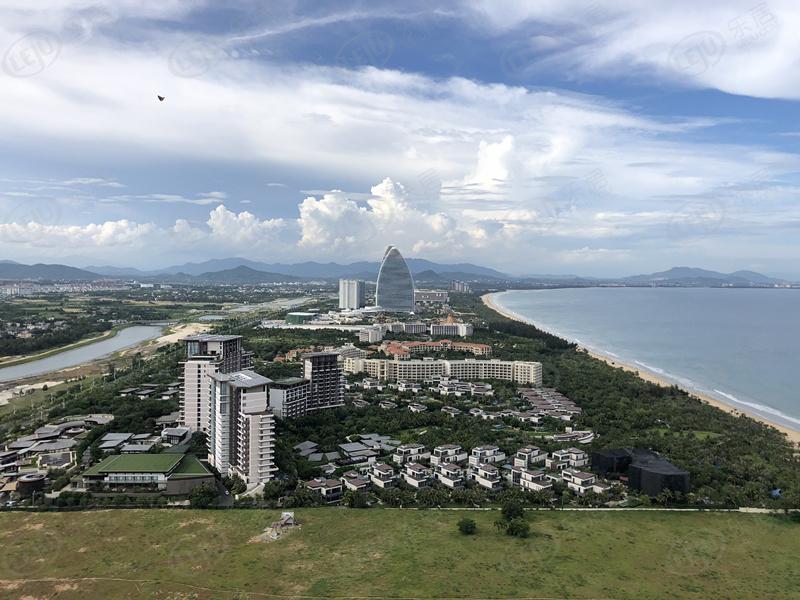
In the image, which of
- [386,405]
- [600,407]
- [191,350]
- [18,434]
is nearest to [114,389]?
[18,434]

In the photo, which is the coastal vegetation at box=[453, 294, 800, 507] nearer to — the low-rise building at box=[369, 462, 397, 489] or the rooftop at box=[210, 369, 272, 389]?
the low-rise building at box=[369, 462, 397, 489]

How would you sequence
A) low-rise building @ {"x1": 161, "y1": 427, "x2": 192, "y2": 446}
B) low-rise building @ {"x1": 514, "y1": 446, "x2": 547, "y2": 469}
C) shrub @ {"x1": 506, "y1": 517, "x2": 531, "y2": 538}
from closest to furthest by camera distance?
shrub @ {"x1": 506, "y1": 517, "x2": 531, "y2": 538} < low-rise building @ {"x1": 514, "y1": 446, "x2": 547, "y2": 469} < low-rise building @ {"x1": 161, "y1": 427, "x2": 192, "y2": 446}

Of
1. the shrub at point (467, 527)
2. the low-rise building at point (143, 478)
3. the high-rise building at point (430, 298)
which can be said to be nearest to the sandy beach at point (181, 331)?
the low-rise building at point (143, 478)

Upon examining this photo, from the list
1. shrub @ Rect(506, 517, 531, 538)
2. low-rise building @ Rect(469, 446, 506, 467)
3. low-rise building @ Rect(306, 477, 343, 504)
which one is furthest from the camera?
low-rise building @ Rect(469, 446, 506, 467)

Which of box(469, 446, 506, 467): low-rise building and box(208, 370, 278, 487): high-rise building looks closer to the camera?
box(208, 370, 278, 487): high-rise building

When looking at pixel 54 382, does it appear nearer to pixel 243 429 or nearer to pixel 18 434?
pixel 18 434

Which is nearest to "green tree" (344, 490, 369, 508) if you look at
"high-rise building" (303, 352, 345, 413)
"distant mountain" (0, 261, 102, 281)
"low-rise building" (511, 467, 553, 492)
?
"low-rise building" (511, 467, 553, 492)

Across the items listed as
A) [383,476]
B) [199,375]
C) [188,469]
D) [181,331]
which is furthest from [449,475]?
[181,331]
